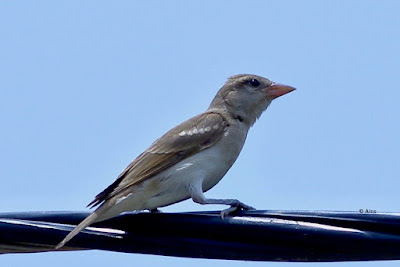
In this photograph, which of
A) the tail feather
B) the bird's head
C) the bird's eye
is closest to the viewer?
the tail feather

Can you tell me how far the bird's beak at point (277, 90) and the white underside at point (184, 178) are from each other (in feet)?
3.49

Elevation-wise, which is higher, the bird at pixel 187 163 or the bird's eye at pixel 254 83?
the bird's eye at pixel 254 83

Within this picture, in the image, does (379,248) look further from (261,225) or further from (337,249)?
(261,225)

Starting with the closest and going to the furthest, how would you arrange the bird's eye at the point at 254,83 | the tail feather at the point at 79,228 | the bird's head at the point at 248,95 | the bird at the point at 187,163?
the tail feather at the point at 79,228 < the bird at the point at 187,163 < the bird's head at the point at 248,95 < the bird's eye at the point at 254,83

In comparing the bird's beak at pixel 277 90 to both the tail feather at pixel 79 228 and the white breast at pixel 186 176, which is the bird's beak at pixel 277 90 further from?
the tail feather at pixel 79 228

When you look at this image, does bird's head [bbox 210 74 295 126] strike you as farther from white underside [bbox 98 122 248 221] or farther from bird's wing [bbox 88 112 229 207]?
white underside [bbox 98 122 248 221]

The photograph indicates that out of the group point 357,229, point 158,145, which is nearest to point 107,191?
point 158,145

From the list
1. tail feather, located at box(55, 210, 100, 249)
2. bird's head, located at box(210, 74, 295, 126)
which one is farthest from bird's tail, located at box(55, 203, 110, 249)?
bird's head, located at box(210, 74, 295, 126)

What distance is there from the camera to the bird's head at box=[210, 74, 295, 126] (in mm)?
9368

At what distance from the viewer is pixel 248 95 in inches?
377

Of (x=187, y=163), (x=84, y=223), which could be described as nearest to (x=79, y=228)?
(x=84, y=223)

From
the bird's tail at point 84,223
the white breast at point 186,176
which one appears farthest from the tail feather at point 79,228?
the white breast at point 186,176

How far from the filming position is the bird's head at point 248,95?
9368mm

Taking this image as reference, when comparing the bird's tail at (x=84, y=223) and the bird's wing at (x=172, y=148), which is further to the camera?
the bird's wing at (x=172, y=148)
